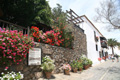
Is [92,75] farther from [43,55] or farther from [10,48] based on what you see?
[10,48]

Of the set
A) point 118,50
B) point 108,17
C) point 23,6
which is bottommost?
point 118,50

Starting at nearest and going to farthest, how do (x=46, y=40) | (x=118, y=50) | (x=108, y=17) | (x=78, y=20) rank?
(x=46, y=40) < (x=108, y=17) < (x=78, y=20) < (x=118, y=50)

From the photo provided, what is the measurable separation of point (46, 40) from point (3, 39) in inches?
127

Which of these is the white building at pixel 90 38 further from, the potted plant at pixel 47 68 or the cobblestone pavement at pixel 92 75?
the potted plant at pixel 47 68

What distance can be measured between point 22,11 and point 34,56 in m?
6.94

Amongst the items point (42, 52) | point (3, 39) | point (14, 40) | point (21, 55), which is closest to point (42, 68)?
point (42, 52)

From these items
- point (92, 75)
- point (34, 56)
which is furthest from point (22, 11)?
point (92, 75)

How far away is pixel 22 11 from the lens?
971 centimetres

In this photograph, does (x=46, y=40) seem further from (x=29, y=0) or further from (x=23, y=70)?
(x=29, y=0)

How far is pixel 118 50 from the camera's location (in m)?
52.4

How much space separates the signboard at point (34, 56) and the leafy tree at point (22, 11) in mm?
5628

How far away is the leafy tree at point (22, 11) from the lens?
31.2 ft

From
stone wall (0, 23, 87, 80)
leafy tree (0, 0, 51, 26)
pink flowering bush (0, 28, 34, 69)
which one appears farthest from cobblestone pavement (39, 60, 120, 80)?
leafy tree (0, 0, 51, 26)

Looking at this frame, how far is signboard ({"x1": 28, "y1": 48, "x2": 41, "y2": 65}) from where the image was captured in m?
4.61
